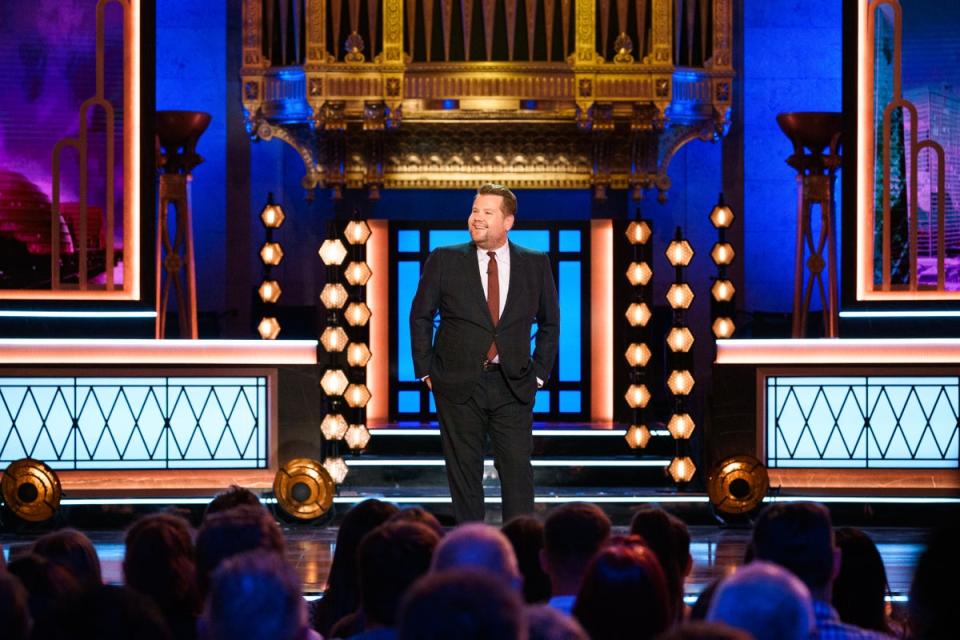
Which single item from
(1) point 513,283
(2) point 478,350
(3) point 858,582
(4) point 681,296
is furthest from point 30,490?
(3) point 858,582

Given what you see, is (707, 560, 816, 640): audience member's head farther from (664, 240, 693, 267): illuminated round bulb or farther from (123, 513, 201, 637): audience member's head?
(664, 240, 693, 267): illuminated round bulb

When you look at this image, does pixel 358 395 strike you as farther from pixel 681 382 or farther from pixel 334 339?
pixel 681 382

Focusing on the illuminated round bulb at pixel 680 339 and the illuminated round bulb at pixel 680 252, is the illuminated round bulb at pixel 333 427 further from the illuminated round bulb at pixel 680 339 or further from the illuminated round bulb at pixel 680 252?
the illuminated round bulb at pixel 680 252

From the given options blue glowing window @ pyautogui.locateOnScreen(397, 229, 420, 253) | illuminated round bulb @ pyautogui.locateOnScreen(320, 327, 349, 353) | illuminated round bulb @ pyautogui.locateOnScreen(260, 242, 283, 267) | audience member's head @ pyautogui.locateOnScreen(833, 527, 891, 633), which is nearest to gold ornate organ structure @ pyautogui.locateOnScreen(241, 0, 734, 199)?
blue glowing window @ pyautogui.locateOnScreen(397, 229, 420, 253)

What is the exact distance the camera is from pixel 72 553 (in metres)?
3.79

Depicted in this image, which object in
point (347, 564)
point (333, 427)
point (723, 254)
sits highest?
point (723, 254)

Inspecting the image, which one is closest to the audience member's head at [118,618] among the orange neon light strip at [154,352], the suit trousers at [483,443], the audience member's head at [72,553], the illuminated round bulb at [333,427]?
the audience member's head at [72,553]

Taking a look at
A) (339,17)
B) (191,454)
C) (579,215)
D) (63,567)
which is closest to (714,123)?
(579,215)

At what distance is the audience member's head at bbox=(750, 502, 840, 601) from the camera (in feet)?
11.8

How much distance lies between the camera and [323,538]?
8484 mm

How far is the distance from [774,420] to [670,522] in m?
5.15

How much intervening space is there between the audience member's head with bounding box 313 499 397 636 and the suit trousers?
1.91 meters

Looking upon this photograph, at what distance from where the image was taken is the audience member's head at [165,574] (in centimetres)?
362

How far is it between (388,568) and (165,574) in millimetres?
661
